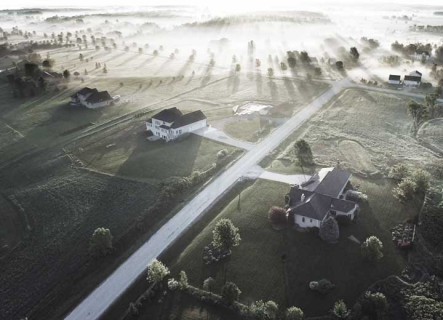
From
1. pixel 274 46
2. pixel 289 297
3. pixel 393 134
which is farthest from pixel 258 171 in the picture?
pixel 274 46

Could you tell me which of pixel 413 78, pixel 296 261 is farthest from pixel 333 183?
pixel 413 78

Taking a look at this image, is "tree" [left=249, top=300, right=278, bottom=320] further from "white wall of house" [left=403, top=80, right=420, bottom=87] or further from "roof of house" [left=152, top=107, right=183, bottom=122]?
"white wall of house" [left=403, top=80, right=420, bottom=87]

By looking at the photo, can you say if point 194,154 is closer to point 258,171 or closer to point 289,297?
point 258,171

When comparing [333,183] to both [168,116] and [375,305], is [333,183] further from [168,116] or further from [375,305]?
[168,116]

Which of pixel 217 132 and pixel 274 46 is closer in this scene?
pixel 217 132

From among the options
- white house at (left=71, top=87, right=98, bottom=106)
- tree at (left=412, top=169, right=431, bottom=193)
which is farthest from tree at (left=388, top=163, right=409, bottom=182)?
white house at (left=71, top=87, right=98, bottom=106)

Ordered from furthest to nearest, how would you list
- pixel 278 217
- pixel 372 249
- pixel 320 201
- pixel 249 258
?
pixel 320 201 → pixel 278 217 → pixel 249 258 → pixel 372 249
